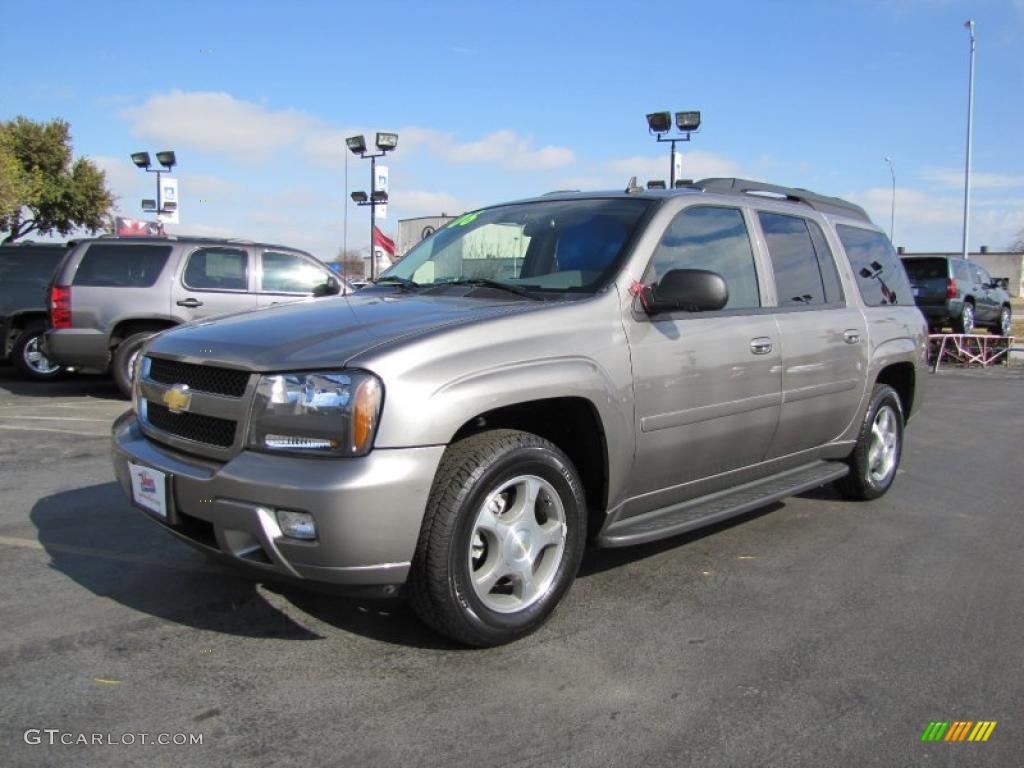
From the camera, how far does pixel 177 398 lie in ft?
10.6

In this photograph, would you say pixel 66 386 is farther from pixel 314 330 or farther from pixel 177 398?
pixel 314 330

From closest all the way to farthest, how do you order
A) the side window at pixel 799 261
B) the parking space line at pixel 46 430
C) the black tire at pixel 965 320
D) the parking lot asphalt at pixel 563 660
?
the parking lot asphalt at pixel 563 660 < the side window at pixel 799 261 < the parking space line at pixel 46 430 < the black tire at pixel 965 320

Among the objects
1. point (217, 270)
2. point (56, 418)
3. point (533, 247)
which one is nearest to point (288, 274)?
point (217, 270)

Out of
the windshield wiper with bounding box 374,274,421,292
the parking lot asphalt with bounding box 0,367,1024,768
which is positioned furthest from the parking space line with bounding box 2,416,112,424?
the windshield wiper with bounding box 374,274,421,292

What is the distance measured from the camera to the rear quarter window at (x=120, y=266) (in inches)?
371

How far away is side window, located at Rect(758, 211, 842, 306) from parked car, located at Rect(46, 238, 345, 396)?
5.58 m

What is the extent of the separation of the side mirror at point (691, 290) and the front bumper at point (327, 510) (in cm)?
129

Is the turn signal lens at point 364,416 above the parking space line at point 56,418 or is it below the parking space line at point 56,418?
above

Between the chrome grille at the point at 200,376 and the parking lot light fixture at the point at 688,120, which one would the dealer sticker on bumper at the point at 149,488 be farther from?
the parking lot light fixture at the point at 688,120

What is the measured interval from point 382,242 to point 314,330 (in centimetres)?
1534

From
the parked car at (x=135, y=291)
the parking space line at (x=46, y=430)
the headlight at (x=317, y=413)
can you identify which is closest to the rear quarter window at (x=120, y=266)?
the parked car at (x=135, y=291)

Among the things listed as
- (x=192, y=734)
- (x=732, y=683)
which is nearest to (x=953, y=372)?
(x=732, y=683)

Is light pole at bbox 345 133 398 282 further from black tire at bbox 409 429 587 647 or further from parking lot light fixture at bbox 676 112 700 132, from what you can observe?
black tire at bbox 409 429 587 647

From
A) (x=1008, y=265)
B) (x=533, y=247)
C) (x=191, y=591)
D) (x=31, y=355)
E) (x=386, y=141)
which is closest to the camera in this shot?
(x=191, y=591)
